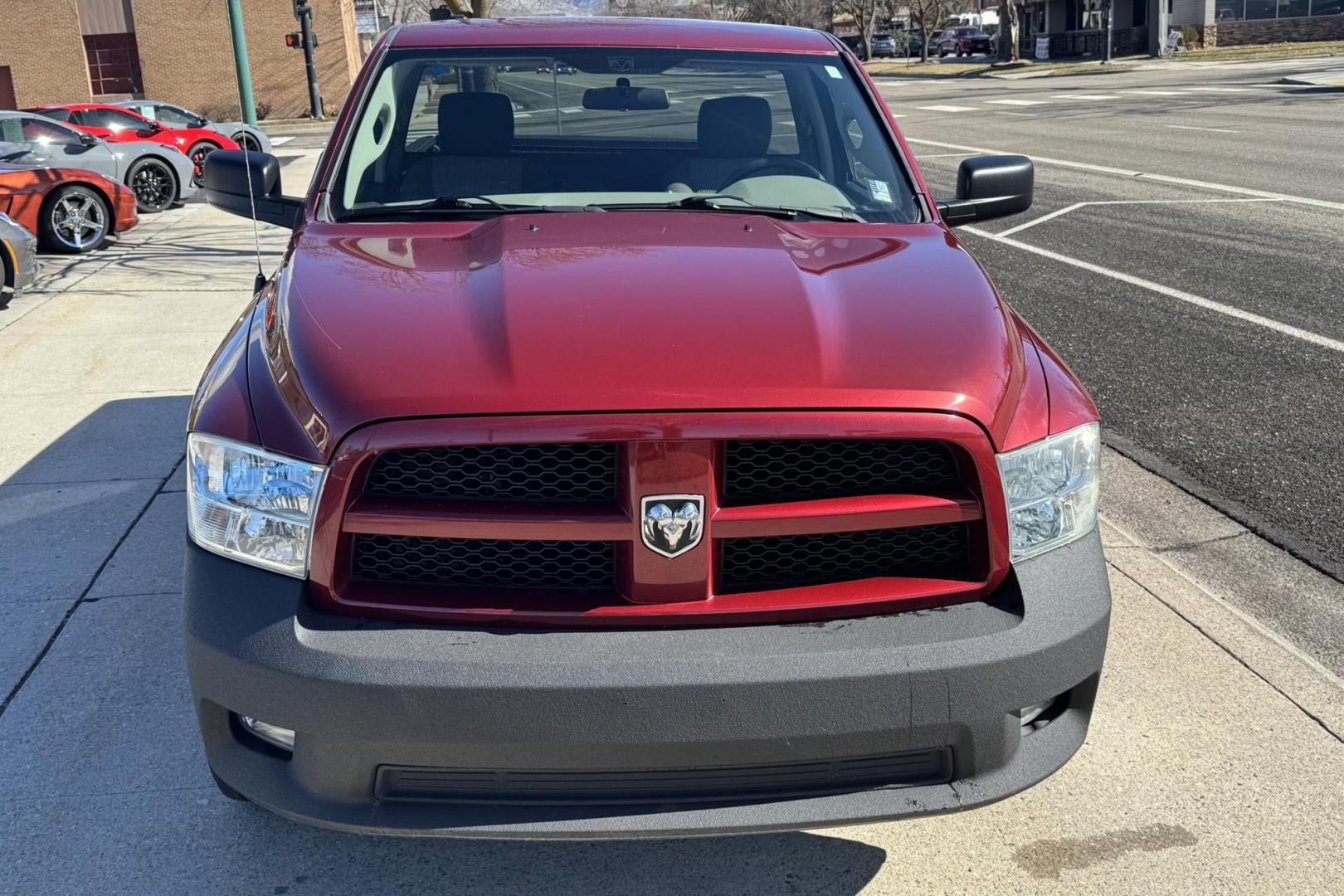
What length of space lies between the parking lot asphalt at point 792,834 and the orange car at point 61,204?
7752 mm

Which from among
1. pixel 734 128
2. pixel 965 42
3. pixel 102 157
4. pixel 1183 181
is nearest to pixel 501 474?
pixel 734 128

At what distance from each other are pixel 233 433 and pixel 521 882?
119cm

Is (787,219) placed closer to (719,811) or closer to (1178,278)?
(719,811)

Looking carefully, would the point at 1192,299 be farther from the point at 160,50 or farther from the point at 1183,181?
the point at 160,50

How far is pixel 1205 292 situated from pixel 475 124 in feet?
21.2

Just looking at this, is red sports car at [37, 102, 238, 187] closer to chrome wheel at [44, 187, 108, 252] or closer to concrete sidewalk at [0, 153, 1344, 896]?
chrome wheel at [44, 187, 108, 252]

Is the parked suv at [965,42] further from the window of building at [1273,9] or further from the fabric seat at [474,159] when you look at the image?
the fabric seat at [474,159]

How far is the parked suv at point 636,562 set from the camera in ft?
7.50

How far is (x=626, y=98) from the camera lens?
4.29m

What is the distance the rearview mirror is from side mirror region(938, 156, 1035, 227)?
39.9 inches

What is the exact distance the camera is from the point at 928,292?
2895 millimetres

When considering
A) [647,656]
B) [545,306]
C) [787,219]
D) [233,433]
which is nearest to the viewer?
[647,656]

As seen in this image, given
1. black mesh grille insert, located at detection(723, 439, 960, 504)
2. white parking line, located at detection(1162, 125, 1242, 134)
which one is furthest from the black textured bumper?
white parking line, located at detection(1162, 125, 1242, 134)

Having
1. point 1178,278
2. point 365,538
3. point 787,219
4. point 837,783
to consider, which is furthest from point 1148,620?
point 1178,278
